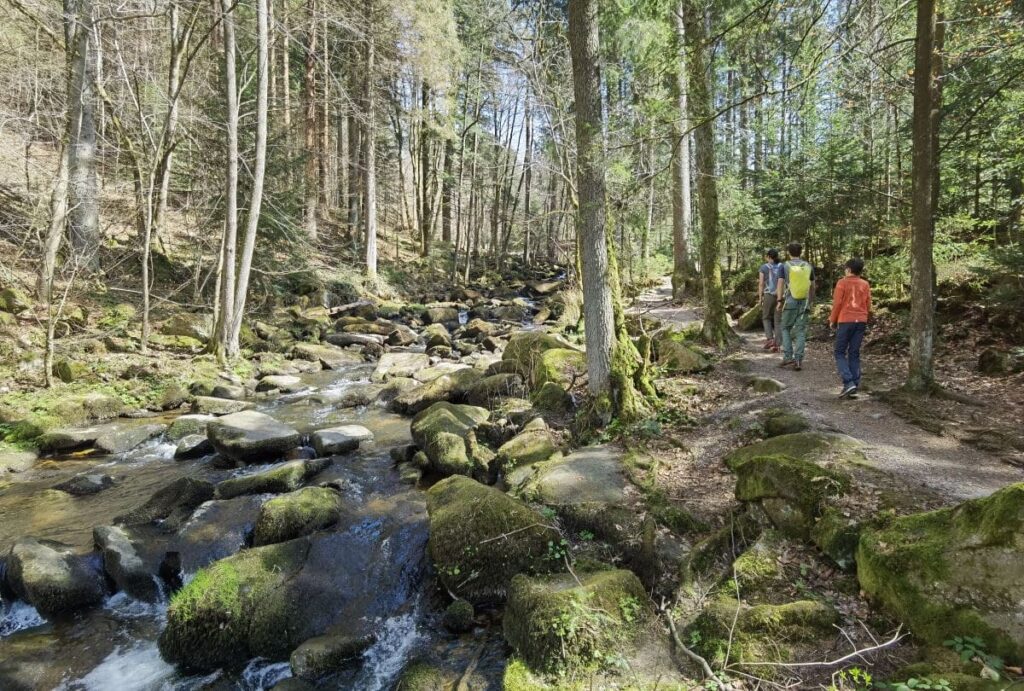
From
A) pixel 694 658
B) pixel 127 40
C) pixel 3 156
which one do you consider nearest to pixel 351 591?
pixel 694 658

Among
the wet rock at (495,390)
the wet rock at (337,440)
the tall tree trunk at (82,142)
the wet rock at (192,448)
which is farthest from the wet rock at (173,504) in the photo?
the tall tree trunk at (82,142)

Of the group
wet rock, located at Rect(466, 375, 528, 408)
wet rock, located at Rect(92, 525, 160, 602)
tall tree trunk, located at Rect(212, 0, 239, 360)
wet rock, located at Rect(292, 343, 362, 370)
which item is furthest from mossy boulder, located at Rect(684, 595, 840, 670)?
tall tree trunk, located at Rect(212, 0, 239, 360)

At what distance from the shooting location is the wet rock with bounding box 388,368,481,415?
1100cm

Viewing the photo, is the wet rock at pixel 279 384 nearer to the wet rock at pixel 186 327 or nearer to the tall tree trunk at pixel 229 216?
the tall tree trunk at pixel 229 216

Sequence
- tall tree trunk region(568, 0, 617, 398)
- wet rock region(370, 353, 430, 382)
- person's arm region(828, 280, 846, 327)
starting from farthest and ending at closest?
wet rock region(370, 353, 430, 382)
person's arm region(828, 280, 846, 327)
tall tree trunk region(568, 0, 617, 398)

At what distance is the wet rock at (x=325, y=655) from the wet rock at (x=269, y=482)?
118 inches

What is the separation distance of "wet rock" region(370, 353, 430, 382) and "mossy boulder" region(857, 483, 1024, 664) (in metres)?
10.8

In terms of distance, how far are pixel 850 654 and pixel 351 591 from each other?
415 centimetres

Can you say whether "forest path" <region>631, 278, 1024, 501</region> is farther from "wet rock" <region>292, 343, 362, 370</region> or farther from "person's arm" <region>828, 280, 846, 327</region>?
"wet rock" <region>292, 343, 362, 370</region>

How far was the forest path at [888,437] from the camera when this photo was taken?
4871 mm

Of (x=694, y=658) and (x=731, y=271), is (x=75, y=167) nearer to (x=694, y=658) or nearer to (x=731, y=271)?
(x=694, y=658)

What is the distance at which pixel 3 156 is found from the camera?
527 inches

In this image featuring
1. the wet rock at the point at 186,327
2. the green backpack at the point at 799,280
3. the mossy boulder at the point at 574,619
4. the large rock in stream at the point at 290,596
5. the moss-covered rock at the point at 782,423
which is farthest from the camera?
the wet rock at the point at 186,327

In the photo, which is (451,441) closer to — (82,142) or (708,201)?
(708,201)
